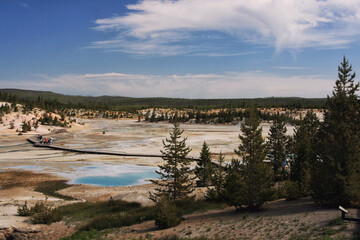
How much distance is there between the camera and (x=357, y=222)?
1095 cm

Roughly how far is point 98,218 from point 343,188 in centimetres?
1205

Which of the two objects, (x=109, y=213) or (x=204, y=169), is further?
(x=204, y=169)

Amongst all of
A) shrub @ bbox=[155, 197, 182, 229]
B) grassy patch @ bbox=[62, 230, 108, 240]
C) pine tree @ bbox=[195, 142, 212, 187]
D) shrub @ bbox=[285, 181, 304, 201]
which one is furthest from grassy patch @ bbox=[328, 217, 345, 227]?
pine tree @ bbox=[195, 142, 212, 187]

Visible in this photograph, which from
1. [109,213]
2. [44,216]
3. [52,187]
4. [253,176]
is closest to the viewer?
[253,176]

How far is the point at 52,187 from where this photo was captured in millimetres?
26172

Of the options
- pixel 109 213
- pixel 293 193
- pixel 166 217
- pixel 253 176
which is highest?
pixel 253 176

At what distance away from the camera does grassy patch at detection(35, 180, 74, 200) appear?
24.0m

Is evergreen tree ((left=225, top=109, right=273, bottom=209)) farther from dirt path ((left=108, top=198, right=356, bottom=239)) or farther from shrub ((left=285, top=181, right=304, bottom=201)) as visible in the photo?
shrub ((left=285, top=181, right=304, bottom=201))

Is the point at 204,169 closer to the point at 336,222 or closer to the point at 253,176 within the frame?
the point at 253,176

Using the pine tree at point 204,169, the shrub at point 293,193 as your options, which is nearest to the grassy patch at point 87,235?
the shrub at point 293,193

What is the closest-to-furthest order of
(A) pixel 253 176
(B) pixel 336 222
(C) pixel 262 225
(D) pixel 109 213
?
(B) pixel 336 222
(C) pixel 262 225
(A) pixel 253 176
(D) pixel 109 213

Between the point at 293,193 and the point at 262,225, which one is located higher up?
the point at 293,193

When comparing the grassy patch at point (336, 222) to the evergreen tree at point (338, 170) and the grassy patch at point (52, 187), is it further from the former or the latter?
the grassy patch at point (52, 187)

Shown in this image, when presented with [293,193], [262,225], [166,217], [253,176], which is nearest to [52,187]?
[166,217]
